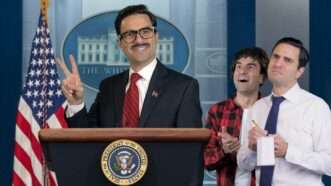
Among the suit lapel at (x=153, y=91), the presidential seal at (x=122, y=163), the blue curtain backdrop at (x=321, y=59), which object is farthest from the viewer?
the blue curtain backdrop at (x=321, y=59)

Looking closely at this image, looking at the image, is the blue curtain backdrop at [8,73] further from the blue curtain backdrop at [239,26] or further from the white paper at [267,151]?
the white paper at [267,151]

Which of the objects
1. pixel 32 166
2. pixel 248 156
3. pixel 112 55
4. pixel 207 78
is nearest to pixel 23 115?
pixel 32 166

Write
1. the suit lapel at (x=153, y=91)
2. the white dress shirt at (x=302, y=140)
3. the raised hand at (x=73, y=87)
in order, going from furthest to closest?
1. the white dress shirt at (x=302, y=140)
2. the suit lapel at (x=153, y=91)
3. the raised hand at (x=73, y=87)

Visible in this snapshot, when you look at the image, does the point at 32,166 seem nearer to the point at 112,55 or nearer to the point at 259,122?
the point at 112,55

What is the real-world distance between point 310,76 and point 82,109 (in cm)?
288

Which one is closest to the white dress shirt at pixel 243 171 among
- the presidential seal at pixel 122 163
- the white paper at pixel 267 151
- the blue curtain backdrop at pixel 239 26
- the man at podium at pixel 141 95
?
the white paper at pixel 267 151

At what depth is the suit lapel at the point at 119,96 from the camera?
12.4 feet

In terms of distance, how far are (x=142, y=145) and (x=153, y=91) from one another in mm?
788

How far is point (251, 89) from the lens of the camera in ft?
16.1

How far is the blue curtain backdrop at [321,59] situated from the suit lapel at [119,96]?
2452 mm

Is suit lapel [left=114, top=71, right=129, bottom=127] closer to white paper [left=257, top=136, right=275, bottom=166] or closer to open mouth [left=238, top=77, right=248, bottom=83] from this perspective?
white paper [left=257, top=136, right=275, bottom=166]

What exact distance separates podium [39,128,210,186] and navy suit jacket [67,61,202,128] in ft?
2.11

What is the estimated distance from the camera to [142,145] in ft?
9.62

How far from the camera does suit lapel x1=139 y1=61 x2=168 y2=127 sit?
3613mm
